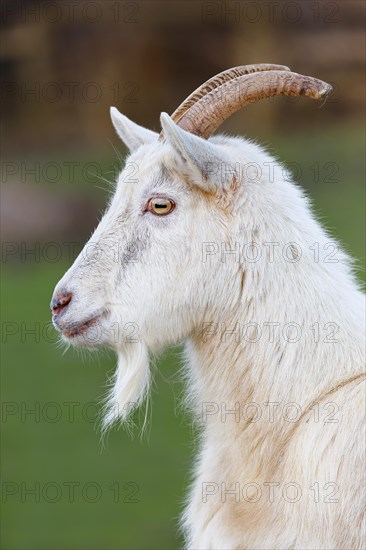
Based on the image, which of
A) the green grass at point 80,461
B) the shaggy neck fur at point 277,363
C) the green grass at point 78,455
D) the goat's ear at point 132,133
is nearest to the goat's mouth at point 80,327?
the shaggy neck fur at point 277,363

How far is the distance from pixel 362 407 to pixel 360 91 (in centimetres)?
2889

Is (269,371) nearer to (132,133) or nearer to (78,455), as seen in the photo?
(132,133)

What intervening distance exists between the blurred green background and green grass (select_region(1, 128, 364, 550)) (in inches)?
1.2

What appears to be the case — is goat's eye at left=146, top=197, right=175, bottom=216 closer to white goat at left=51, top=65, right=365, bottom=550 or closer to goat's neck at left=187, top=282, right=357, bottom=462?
white goat at left=51, top=65, right=365, bottom=550

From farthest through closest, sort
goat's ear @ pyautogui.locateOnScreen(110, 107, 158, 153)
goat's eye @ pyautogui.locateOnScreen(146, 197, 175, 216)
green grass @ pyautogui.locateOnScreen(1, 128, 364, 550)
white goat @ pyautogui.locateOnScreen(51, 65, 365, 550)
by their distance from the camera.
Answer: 1. green grass @ pyautogui.locateOnScreen(1, 128, 364, 550)
2. goat's ear @ pyautogui.locateOnScreen(110, 107, 158, 153)
3. goat's eye @ pyautogui.locateOnScreen(146, 197, 175, 216)
4. white goat @ pyautogui.locateOnScreen(51, 65, 365, 550)

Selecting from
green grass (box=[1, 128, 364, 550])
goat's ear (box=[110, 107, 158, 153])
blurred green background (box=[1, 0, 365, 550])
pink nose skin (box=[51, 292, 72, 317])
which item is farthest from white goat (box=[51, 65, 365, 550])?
blurred green background (box=[1, 0, 365, 550])

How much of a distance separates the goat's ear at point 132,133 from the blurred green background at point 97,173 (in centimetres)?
649

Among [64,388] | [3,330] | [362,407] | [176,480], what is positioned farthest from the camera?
[3,330]

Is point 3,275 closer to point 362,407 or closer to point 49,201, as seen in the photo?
point 49,201

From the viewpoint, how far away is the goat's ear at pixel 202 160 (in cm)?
473

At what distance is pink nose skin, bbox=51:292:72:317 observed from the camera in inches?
198

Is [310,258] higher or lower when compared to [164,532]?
higher

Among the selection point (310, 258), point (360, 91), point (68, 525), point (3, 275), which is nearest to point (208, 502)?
point (310, 258)

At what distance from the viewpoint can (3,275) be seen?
2553 centimetres
